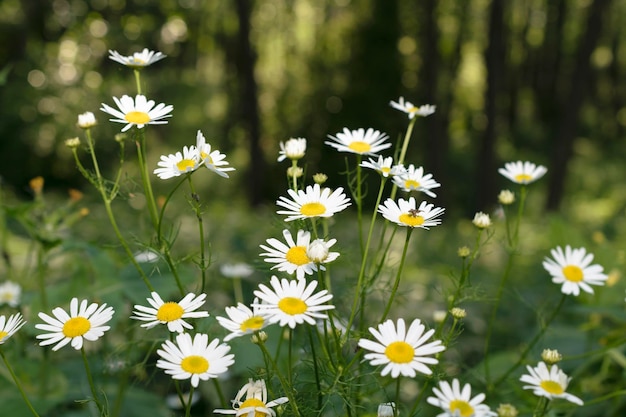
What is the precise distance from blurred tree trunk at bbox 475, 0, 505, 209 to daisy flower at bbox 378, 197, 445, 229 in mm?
9018

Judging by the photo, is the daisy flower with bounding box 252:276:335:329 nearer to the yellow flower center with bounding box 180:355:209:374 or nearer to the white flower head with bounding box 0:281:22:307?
the yellow flower center with bounding box 180:355:209:374

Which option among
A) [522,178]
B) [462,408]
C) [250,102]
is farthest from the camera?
[250,102]

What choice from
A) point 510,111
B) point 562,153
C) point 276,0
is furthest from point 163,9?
point 510,111

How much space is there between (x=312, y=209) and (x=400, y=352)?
0.90 feet

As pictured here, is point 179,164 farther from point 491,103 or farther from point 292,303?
point 491,103

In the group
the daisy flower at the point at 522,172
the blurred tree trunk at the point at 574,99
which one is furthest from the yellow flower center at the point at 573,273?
the blurred tree trunk at the point at 574,99

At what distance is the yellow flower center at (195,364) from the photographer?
0.85 metres

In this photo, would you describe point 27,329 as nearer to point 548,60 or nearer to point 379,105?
point 379,105

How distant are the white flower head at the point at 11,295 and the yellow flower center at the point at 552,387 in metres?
1.31

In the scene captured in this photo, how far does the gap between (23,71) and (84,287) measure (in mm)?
10071

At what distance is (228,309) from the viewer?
896 millimetres

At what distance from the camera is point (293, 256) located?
95 centimetres

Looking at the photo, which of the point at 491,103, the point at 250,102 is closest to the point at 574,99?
the point at 491,103

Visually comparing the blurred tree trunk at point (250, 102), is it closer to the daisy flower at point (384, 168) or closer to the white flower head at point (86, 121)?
the white flower head at point (86, 121)
